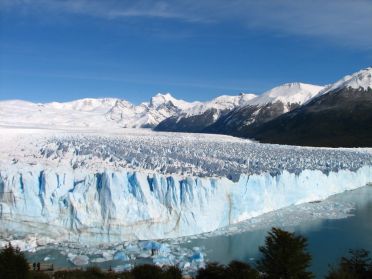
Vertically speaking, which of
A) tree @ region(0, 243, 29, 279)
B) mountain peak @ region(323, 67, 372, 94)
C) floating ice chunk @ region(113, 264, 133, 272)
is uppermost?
mountain peak @ region(323, 67, 372, 94)

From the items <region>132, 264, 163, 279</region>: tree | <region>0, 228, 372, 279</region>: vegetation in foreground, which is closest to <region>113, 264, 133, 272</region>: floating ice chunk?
<region>0, 228, 372, 279</region>: vegetation in foreground

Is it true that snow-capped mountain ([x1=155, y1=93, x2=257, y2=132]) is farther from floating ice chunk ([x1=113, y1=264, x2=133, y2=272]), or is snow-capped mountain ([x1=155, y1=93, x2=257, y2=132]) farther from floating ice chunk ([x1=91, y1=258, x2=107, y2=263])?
floating ice chunk ([x1=113, y1=264, x2=133, y2=272])

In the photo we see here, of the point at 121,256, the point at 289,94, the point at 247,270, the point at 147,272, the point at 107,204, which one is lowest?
the point at 121,256

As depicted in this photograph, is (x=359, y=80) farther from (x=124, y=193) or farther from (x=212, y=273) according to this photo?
(x=212, y=273)

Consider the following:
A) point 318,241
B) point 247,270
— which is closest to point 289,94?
point 318,241

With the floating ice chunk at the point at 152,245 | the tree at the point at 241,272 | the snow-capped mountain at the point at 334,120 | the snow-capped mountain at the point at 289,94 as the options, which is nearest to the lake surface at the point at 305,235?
the floating ice chunk at the point at 152,245

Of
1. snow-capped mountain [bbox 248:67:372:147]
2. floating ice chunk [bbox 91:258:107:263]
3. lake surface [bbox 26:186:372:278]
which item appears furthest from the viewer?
snow-capped mountain [bbox 248:67:372:147]

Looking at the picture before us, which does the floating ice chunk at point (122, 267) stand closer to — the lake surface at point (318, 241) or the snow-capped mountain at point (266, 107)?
the lake surface at point (318, 241)
